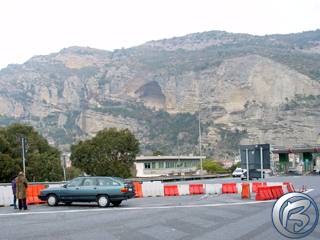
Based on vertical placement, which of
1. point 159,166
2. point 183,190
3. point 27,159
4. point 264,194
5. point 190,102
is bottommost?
point 159,166

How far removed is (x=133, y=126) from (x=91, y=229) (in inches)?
5981

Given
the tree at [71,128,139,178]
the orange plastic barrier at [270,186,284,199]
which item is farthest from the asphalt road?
the tree at [71,128,139,178]

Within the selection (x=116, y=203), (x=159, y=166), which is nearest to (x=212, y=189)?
(x=116, y=203)

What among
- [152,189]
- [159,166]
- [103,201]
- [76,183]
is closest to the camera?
[103,201]

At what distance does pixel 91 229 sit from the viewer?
1484 cm

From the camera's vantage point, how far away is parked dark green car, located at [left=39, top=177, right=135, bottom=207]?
23109mm

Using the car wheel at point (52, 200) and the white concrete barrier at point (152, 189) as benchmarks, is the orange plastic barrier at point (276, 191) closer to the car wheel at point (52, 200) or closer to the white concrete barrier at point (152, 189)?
the white concrete barrier at point (152, 189)

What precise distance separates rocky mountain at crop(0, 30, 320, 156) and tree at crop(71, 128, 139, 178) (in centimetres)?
7404

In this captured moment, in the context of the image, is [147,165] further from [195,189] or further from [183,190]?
[183,190]

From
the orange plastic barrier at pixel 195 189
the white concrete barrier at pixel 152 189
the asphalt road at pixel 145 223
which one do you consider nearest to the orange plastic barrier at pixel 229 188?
the orange plastic barrier at pixel 195 189

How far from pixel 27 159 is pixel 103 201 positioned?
35854 millimetres

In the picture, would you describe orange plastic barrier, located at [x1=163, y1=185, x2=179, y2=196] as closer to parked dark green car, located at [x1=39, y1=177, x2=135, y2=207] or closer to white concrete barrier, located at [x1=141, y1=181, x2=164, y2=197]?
white concrete barrier, located at [x1=141, y1=181, x2=164, y2=197]

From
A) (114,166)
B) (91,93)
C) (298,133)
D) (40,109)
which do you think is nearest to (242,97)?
(298,133)

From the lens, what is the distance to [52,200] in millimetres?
23797
